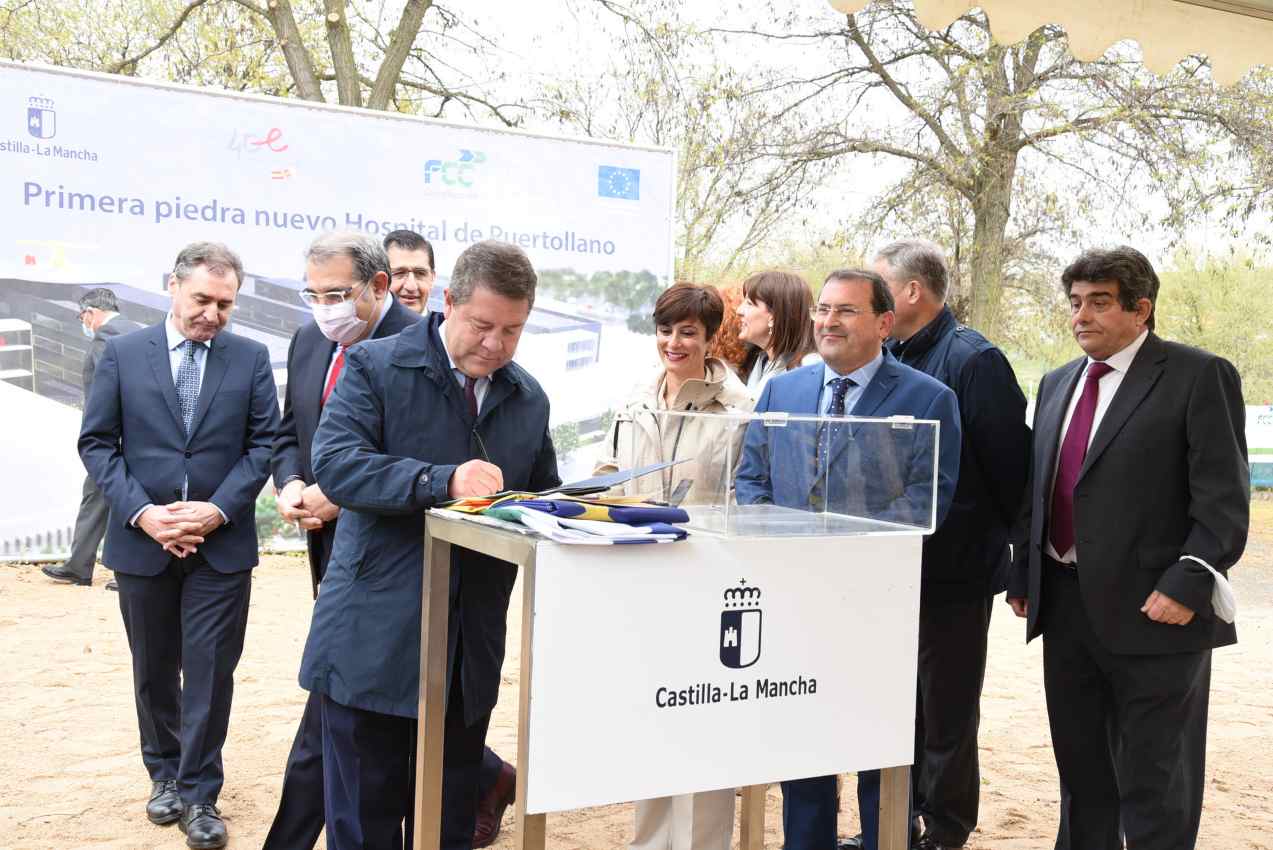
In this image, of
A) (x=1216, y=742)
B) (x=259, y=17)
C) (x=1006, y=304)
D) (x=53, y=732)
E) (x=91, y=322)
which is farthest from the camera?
(x=1006, y=304)

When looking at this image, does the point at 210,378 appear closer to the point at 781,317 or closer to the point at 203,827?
the point at 203,827

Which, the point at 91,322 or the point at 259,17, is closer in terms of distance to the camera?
the point at 91,322

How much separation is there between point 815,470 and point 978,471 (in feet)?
4.06

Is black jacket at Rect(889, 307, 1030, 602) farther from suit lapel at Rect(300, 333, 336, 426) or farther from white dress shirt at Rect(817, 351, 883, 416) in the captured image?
suit lapel at Rect(300, 333, 336, 426)

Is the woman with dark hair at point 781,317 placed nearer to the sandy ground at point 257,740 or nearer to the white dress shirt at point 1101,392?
the white dress shirt at point 1101,392

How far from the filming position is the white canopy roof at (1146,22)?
422 cm

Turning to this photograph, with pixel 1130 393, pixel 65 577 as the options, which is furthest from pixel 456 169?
pixel 1130 393

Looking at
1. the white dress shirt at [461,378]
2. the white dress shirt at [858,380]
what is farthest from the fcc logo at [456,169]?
the white dress shirt at [461,378]

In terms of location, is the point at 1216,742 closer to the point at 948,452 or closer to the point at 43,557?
the point at 948,452

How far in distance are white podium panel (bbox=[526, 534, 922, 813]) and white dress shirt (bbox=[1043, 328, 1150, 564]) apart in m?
1.07

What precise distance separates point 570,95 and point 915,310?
47.8 feet

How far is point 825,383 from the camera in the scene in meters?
3.39

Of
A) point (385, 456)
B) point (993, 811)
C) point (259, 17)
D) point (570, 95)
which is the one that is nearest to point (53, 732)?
point (385, 456)

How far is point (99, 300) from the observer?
8188mm
